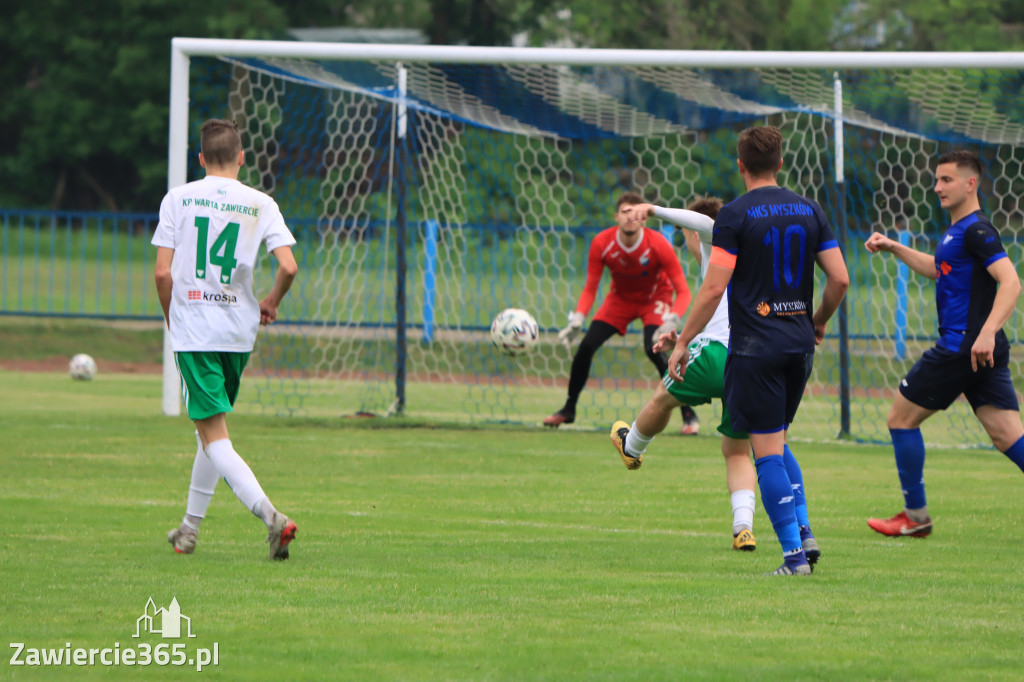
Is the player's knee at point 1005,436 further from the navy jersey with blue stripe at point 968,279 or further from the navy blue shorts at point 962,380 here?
the navy jersey with blue stripe at point 968,279

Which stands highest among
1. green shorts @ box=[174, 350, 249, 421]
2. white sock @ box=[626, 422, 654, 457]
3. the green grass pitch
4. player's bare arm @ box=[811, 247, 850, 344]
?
player's bare arm @ box=[811, 247, 850, 344]

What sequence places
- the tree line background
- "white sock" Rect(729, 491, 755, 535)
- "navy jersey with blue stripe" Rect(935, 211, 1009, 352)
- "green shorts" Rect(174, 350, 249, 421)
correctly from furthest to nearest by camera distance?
the tree line background → "navy jersey with blue stripe" Rect(935, 211, 1009, 352) → "white sock" Rect(729, 491, 755, 535) → "green shorts" Rect(174, 350, 249, 421)

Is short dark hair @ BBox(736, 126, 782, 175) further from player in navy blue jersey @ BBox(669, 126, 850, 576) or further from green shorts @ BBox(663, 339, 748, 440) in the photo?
green shorts @ BBox(663, 339, 748, 440)

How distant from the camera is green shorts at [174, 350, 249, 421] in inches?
225

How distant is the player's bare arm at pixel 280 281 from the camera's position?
5707 mm

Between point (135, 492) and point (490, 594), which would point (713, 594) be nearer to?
point (490, 594)

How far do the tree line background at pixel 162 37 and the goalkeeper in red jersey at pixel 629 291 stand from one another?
24.0 m

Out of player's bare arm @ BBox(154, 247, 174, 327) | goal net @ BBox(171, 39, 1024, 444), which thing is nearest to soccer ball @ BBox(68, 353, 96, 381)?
goal net @ BBox(171, 39, 1024, 444)

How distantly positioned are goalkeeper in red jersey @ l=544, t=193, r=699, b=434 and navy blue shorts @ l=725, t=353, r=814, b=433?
515 cm

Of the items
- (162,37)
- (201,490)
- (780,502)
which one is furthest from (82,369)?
(162,37)

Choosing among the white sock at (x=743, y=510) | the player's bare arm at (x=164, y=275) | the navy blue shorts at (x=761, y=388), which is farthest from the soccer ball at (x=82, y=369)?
the navy blue shorts at (x=761, y=388)

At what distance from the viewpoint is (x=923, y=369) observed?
259 inches

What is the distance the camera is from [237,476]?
223 inches

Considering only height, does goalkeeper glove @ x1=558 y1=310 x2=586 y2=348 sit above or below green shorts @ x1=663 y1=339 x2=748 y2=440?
below
